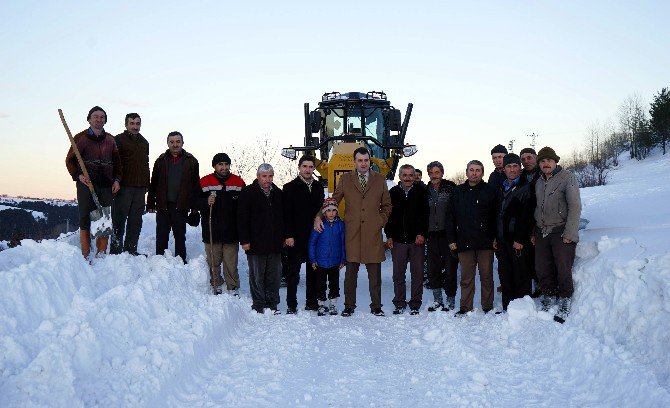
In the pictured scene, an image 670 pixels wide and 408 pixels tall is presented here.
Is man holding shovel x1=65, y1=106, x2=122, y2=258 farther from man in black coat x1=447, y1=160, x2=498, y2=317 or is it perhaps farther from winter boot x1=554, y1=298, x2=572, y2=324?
winter boot x1=554, y1=298, x2=572, y2=324

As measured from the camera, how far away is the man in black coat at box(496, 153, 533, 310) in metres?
6.25

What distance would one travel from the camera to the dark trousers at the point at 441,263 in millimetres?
6973

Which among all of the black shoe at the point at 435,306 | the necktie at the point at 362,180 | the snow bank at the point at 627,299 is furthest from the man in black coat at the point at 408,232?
the snow bank at the point at 627,299

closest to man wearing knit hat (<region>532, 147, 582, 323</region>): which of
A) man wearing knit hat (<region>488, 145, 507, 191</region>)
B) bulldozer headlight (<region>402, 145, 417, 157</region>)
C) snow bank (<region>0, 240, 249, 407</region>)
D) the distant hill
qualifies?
man wearing knit hat (<region>488, 145, 507, 191</region>)

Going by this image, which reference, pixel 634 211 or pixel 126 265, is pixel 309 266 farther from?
pixel 634 211

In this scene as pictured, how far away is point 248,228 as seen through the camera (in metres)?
6.91

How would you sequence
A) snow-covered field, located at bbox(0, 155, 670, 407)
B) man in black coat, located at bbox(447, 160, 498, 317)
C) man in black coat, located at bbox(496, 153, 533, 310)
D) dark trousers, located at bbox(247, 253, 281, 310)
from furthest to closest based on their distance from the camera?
dark trousers, located at bbox(247, 253, 281, 310) < man in black coat, located at bbox(447, 160, 498, 317) < man in black coat, located at bbox(496, 153, 533, 310) < snow-covered field, located at bbox(0, 155, 670, 407)

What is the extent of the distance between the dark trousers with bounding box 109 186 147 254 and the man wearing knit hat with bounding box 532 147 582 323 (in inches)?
208

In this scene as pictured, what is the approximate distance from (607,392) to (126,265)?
4.85 meters

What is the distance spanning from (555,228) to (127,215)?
18.2ft

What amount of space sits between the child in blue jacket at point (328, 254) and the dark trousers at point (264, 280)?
52 cm

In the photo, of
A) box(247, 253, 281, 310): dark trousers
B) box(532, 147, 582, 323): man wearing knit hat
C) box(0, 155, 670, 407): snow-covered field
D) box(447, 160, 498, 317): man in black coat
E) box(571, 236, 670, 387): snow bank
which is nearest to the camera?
box(0, 155, 670, 407): snow-covered field

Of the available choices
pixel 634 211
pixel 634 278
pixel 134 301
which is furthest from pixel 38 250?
pixel 634 211

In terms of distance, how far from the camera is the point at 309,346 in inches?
202
